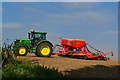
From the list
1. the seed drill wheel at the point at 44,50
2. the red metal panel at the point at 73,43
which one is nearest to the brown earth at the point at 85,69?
the seed drill wheel at the point at 44,50

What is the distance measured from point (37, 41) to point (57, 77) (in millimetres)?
9594

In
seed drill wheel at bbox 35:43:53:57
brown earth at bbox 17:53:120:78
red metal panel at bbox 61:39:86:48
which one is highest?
red metal panel at bbox 61:39:86:48

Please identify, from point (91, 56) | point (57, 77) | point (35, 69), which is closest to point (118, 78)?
point (57, 77)

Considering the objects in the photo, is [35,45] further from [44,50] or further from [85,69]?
[85,69]

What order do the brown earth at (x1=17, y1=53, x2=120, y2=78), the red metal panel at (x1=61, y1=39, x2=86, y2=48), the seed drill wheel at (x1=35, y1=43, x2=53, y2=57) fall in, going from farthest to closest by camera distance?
the red metal panel at (x1=61, y1=39, x2=86, y2=48) → the seed drill wheel at (x1=35, y1=43, x2=53, y2=57) → the brown earth at (x1=17, y1=53, x2=120, y2=78)

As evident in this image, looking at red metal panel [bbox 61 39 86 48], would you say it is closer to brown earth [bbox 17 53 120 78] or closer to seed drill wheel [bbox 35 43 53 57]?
seed drill wheel [bbox 35 43 53 57]

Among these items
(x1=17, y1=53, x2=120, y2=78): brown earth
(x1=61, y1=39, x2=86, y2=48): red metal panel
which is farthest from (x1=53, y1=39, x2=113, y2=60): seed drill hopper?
(x1=17, y1=53, x2=120, y2=78): brown earth

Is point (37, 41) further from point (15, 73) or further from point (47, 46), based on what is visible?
point (15, 73)

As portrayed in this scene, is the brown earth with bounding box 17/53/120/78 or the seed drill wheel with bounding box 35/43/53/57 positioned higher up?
the seed drill wheel with bounding box 35/43/53/57

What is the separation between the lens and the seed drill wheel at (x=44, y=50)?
610 inches

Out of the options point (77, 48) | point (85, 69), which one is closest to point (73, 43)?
point (77, 48)

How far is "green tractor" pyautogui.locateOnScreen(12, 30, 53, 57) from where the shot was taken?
15562 mm

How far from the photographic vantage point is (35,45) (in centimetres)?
1641

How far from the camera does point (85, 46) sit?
58.6ft
